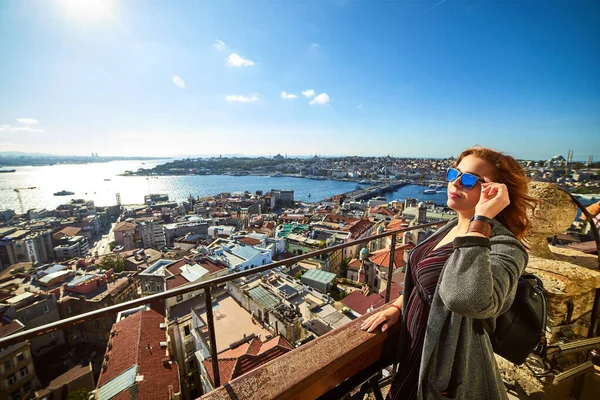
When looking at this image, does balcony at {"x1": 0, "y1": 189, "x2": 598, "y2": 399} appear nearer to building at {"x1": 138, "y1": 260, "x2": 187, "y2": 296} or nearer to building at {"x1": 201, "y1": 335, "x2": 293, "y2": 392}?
building at {"x1": 201, "y1": 335, "x2": 293, "y2": 392}

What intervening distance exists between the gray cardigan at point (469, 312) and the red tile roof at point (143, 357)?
874 cm

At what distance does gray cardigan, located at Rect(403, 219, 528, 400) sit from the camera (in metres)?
0.81

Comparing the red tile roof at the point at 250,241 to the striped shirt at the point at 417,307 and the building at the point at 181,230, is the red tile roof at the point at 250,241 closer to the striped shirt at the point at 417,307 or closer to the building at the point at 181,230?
the building at the point at 181,230

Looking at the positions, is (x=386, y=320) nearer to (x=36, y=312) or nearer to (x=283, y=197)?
(x=36, y=312)

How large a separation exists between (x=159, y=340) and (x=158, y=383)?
7.97 ft

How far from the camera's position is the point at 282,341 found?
7.80 meters

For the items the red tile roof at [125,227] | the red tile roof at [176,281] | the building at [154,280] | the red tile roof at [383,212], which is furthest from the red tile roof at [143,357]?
the red tile roof at [383,212]

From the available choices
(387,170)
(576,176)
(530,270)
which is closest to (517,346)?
(530,270)

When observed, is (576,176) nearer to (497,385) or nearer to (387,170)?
(497,385)

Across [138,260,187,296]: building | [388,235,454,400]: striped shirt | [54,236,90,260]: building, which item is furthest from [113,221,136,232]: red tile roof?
[388,235,454,400]: striped shirt

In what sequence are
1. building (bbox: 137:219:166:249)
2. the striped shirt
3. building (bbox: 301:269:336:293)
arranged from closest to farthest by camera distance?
the striped shirt < building (bbox: 301:269:336:293) < building (bbox: 137:219:166:249)

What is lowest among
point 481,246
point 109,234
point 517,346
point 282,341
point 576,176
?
point 109,234

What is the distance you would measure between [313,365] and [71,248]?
130 feet

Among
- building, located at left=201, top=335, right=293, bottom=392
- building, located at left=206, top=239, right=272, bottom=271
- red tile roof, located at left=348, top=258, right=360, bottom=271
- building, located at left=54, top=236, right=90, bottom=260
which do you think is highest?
building, located at left=201, top=335, right=293, bottom=392
